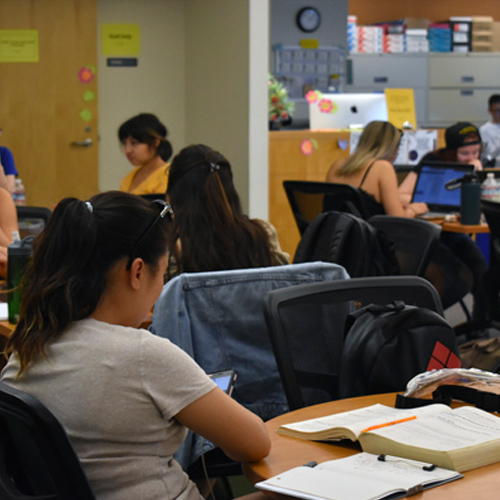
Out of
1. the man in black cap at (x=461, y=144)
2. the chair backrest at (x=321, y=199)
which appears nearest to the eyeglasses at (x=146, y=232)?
the chair backrest at (x=321, y=199)

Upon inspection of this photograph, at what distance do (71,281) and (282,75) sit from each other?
783cm

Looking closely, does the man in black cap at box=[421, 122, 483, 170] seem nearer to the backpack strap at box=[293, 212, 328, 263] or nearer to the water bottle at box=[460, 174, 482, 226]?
the water bottle at box=[460, 174, 482, 226]

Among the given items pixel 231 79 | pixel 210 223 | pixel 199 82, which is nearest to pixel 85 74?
pixel 199 82

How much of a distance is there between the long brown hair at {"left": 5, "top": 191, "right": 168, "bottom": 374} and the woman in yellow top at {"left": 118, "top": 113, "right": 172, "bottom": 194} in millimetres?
3470

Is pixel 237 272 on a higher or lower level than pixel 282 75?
lower

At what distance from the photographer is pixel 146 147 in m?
5.05

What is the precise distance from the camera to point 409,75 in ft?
31.7

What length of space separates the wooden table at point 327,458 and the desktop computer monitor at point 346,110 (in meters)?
4.73

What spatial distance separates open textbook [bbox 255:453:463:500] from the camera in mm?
1224

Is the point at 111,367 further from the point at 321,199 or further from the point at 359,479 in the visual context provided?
the point at 321,199

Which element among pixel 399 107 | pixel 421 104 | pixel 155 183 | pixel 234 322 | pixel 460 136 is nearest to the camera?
pixel 234 322

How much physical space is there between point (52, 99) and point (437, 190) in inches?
124

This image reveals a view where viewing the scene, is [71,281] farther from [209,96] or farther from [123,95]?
[123,95]

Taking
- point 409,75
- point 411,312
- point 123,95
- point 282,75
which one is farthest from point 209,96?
point 411,312
